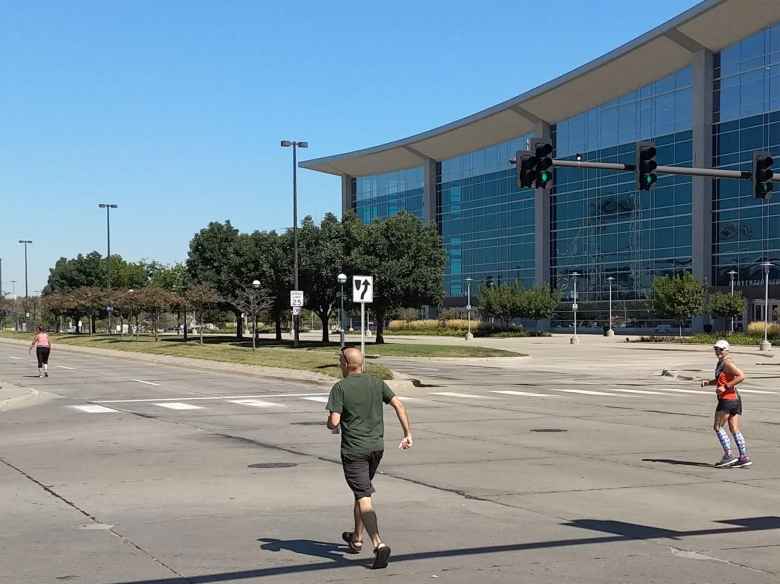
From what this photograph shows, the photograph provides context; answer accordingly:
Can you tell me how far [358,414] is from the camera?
7.84 metres

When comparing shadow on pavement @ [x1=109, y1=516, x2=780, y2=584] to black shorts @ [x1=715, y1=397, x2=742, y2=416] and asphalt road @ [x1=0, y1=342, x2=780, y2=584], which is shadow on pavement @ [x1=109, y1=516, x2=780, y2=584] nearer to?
asphalt road @ [x1=0, y1=342, x2=780, y2=584]

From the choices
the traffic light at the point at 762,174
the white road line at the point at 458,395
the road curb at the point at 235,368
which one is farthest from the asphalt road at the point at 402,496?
the road curb at the point at 235,368

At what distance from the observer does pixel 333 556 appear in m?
7.87

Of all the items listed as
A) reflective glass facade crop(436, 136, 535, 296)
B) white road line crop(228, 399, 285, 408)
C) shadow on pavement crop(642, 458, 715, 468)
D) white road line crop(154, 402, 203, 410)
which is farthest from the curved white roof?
shadow on pavement crop(642, 458, 715, 468)

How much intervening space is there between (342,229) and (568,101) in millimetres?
44338

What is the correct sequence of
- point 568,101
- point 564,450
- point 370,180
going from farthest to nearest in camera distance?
1. point 370,180
2. point 568,101
3. point 564,450

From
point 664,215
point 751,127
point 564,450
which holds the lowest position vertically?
point 564,450

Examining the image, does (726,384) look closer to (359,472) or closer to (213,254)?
(359,472)

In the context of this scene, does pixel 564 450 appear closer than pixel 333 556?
No

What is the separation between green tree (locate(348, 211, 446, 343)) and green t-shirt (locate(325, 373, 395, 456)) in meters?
53.1

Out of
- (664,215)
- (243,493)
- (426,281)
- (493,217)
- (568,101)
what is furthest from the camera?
(493,217)

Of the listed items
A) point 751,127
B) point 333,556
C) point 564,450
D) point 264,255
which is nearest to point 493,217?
point 751,127

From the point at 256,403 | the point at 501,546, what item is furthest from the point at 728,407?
the point at 256,403

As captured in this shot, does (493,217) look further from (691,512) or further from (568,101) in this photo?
(691,512)
